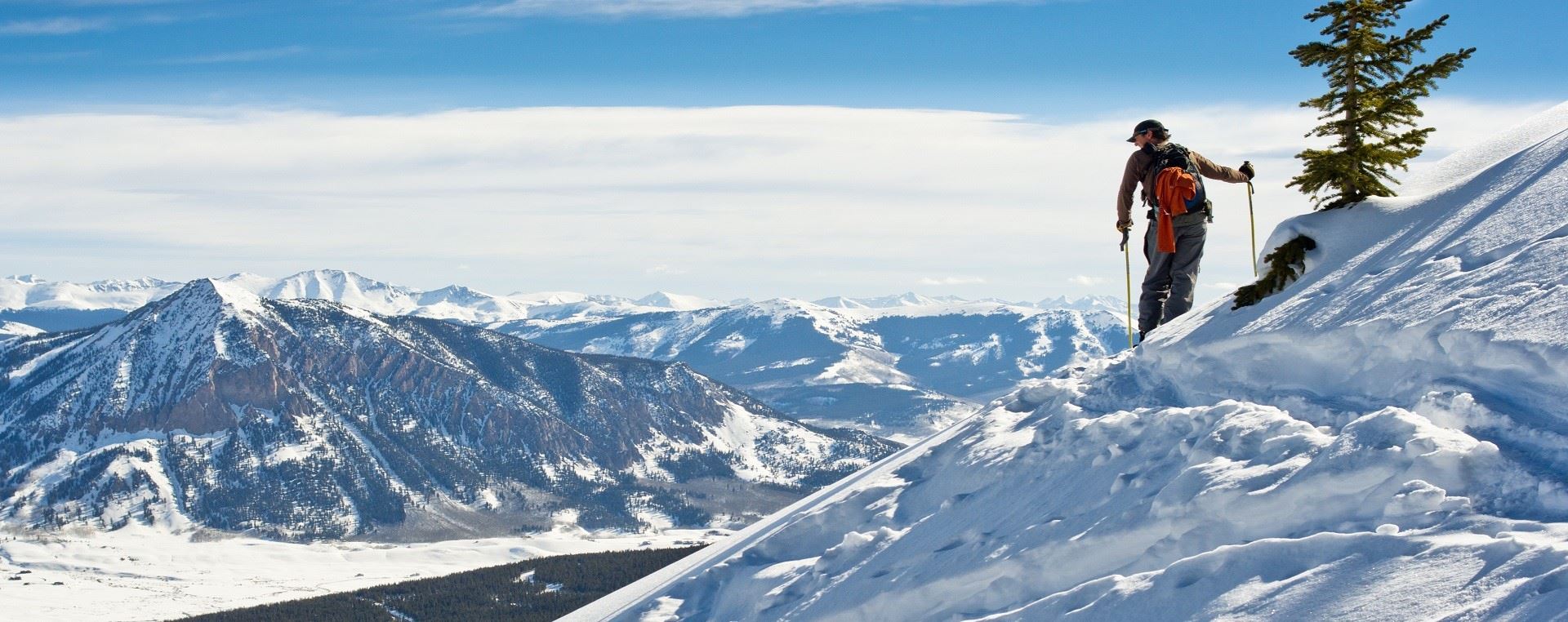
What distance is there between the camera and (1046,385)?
70.8 feet

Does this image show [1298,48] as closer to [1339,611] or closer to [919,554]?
[919,554]

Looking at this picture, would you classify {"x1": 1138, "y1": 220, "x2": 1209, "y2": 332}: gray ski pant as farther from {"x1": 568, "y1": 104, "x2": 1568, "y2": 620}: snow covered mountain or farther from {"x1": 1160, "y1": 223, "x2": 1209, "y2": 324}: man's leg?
{"x1": 568, "y1": 104, "x2": 1568, "y2": 620}: snow covered mountain

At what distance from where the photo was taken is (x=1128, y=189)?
2409 centimetres

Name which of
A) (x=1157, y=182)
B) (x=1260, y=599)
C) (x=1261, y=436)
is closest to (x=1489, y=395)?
(x=1261, y=436)

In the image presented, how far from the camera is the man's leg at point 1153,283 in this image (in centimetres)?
2450

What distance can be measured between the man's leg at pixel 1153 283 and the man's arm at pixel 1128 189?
1.91 feet

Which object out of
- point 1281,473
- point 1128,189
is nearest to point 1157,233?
point 1128,189

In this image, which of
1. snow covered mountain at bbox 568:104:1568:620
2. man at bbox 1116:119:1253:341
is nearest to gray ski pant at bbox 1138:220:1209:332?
man at bbox 1116:119:1253:341

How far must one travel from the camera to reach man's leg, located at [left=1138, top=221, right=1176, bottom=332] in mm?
24500

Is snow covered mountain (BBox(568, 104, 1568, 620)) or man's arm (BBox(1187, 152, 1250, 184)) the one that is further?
man's arm (BBox(1187, 152, 1250, 184))

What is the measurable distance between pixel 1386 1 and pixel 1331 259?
22.3 ft

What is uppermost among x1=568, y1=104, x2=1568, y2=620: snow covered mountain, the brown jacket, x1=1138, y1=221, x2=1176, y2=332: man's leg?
the brown jacket

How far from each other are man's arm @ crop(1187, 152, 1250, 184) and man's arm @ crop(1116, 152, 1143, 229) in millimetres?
1232

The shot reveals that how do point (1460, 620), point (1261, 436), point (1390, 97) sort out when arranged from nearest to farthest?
point (1460, 620), point (1261, 436), point (1390, 97)
